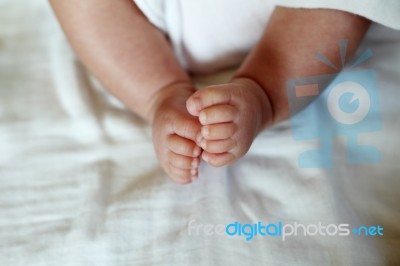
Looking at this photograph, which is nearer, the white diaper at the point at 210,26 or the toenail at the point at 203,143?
the toenail at the point at 203,143

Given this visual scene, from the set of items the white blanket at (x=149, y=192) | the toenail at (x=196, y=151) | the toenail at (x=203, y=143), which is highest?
the toenail at (x=203, y=143)

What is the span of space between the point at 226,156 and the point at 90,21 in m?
0.20

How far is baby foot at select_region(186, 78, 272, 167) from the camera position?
37 centimetres

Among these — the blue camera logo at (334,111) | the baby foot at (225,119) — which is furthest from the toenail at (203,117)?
the blue camera logo at (334,111)

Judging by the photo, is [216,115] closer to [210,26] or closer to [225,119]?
[225,119]

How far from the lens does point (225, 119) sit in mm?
368

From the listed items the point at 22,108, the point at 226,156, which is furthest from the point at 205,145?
the point at 22,108

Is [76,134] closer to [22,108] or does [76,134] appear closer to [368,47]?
[22,108]

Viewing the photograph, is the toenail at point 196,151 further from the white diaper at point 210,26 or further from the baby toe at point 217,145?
the white diaper at point 210,26

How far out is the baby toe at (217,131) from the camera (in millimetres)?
366

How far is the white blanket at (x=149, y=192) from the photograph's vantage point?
38 centimetres

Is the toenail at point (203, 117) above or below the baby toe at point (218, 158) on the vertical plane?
above

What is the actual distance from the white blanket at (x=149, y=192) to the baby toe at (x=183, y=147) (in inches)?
1.9

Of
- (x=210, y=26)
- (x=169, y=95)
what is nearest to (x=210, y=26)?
(x=210, y=26)
